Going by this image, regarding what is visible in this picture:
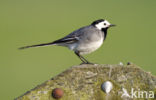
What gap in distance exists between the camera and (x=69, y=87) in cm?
411

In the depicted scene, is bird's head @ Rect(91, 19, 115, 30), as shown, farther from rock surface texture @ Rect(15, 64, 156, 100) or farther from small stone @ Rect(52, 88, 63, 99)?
small stone @ Rect(52, 88, 63, 99)

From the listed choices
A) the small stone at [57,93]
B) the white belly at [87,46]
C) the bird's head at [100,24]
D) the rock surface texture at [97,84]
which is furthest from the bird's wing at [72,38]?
the small stone at [57,93]

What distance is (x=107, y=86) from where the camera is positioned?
13.3ft

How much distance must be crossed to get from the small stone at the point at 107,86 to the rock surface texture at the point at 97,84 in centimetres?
3

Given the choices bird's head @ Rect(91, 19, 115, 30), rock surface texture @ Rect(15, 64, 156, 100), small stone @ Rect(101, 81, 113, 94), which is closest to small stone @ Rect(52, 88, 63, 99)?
rock surface texture @ Rect(15, 64, 156, 100)

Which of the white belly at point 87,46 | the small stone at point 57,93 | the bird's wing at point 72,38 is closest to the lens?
the small stone at point 57,93

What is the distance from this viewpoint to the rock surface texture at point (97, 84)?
13.4ft

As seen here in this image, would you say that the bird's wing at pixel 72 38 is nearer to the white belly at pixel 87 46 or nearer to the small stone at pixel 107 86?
the white belly at pixel 87 46

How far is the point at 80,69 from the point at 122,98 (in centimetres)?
51

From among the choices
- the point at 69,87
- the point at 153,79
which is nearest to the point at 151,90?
the point at 153,79

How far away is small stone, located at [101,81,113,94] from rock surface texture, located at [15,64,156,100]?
31 millimetres

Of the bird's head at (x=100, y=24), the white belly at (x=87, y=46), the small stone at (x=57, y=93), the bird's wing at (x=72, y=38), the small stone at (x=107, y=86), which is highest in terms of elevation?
the bird's head at (x=100, y=24)

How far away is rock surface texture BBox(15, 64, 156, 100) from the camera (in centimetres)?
410

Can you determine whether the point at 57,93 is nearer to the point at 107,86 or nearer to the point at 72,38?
the point at 107,86
